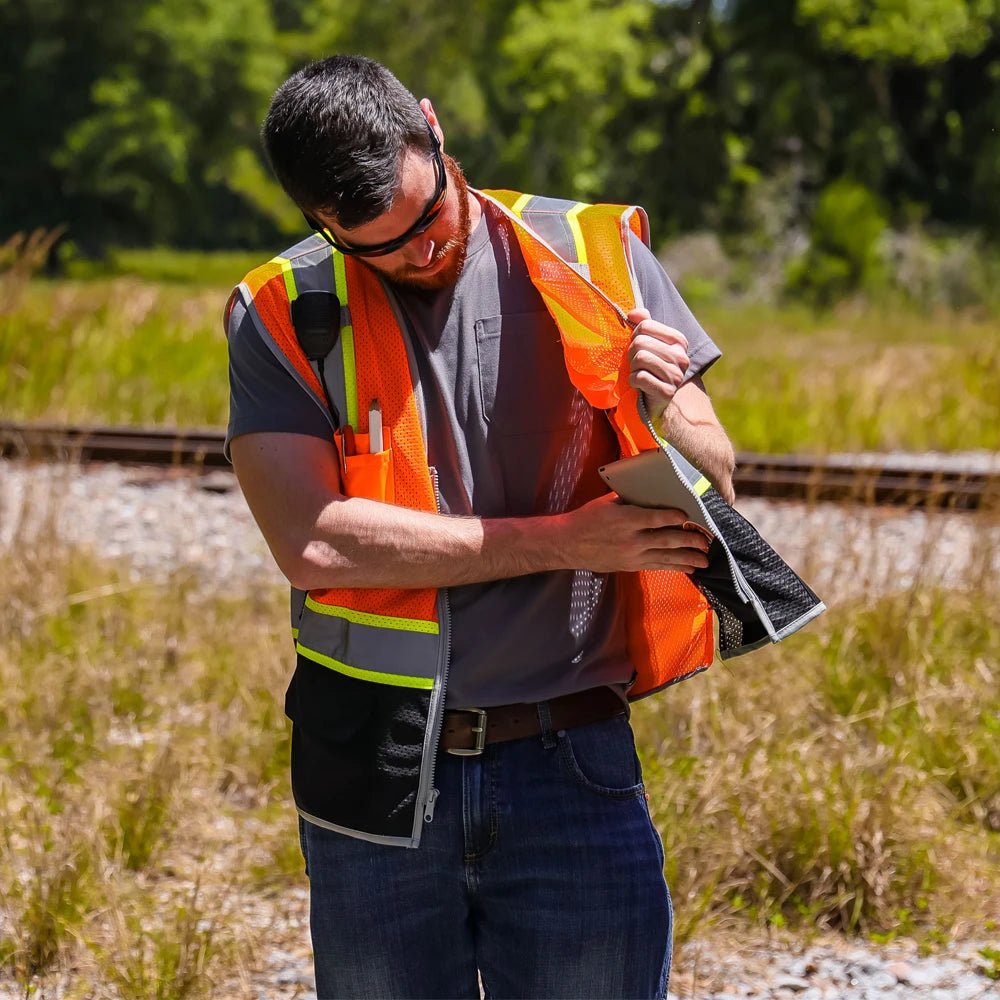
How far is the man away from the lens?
1.98 metres

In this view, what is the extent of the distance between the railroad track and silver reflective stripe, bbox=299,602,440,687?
360cm

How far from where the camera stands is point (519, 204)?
212 cm

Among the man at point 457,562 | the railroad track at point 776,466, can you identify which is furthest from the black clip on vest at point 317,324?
the railroad track at point 776,466

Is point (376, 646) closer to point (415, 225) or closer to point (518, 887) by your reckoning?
point (518, 887)

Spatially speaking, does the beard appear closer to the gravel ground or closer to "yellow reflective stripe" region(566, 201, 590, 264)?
"yellow reflective stripe" region(566, 201, 590, 264)

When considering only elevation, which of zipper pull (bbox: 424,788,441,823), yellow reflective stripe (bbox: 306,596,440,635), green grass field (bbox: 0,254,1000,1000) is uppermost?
yellow reflective stripe (bbox: 306,596,440,635)

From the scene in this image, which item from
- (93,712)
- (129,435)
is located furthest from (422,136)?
(129,435)

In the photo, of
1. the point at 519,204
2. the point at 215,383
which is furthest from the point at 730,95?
the point at 519,204

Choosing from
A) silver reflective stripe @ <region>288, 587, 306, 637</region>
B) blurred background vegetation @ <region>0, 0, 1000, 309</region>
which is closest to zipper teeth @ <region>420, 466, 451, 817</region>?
silver reflective stripe @ <region>288, 587, 306, 637</region>

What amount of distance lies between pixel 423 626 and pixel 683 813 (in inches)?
76.7

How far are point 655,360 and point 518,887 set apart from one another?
795 millimetres

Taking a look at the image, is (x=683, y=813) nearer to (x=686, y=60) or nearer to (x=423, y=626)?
(x=423, y=626)

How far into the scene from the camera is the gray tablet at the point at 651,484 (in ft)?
6.23

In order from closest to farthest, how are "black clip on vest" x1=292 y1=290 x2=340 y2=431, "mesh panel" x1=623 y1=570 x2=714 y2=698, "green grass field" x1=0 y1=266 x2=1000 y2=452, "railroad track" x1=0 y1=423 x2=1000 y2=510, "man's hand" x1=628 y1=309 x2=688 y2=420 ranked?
"man's hand" x1=628 y1=309 x2=688 y2=420, "black clip on vest" x1=292 y1=290 x2=340 y2=431, "mesh panel" x1=623 y1=570 x2=714 y2=698, "railroad track" x1=0 y1=423 x2=1000 y2=510, "green grass field" x1=0 y1=266 x2=1000 y2=452
